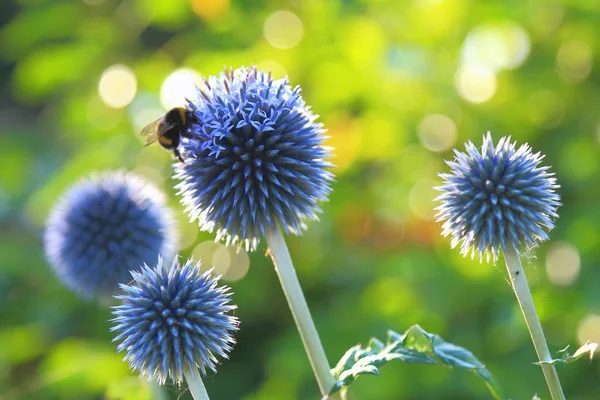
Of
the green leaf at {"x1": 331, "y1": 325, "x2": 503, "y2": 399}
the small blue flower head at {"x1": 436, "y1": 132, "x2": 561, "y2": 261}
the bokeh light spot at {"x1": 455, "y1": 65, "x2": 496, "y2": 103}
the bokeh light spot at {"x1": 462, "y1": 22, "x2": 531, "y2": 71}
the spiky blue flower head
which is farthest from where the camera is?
the bokeh light spot at {"x1": 455, "y1": 65, "x2": 496, "y2": 103}

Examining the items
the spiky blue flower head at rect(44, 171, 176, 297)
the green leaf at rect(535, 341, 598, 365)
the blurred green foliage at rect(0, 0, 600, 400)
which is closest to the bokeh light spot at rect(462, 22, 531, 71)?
the blurred green foliage at rect(0, 0, 600, 400)

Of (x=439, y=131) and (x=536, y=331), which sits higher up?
(x=439, y=131)

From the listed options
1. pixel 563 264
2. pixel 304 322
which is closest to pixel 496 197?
pixel 304 322

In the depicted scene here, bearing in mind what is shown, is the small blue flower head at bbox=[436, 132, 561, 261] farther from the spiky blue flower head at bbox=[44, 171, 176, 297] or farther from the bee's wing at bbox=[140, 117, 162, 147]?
the spiky blue flower head at bbox=[44, 171, 176, 297]

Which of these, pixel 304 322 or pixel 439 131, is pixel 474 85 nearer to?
pixel 439 131

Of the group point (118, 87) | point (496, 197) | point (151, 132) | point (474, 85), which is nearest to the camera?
point (496, 197)

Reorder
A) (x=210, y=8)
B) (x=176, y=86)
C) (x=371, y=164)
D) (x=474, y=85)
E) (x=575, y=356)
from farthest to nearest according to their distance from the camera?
(x=371, y=164), (x=210, y=8), (x=474, y=85), (x=176, y=86), (x=575, y=356)

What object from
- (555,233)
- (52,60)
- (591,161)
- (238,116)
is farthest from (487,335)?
(52,60)
